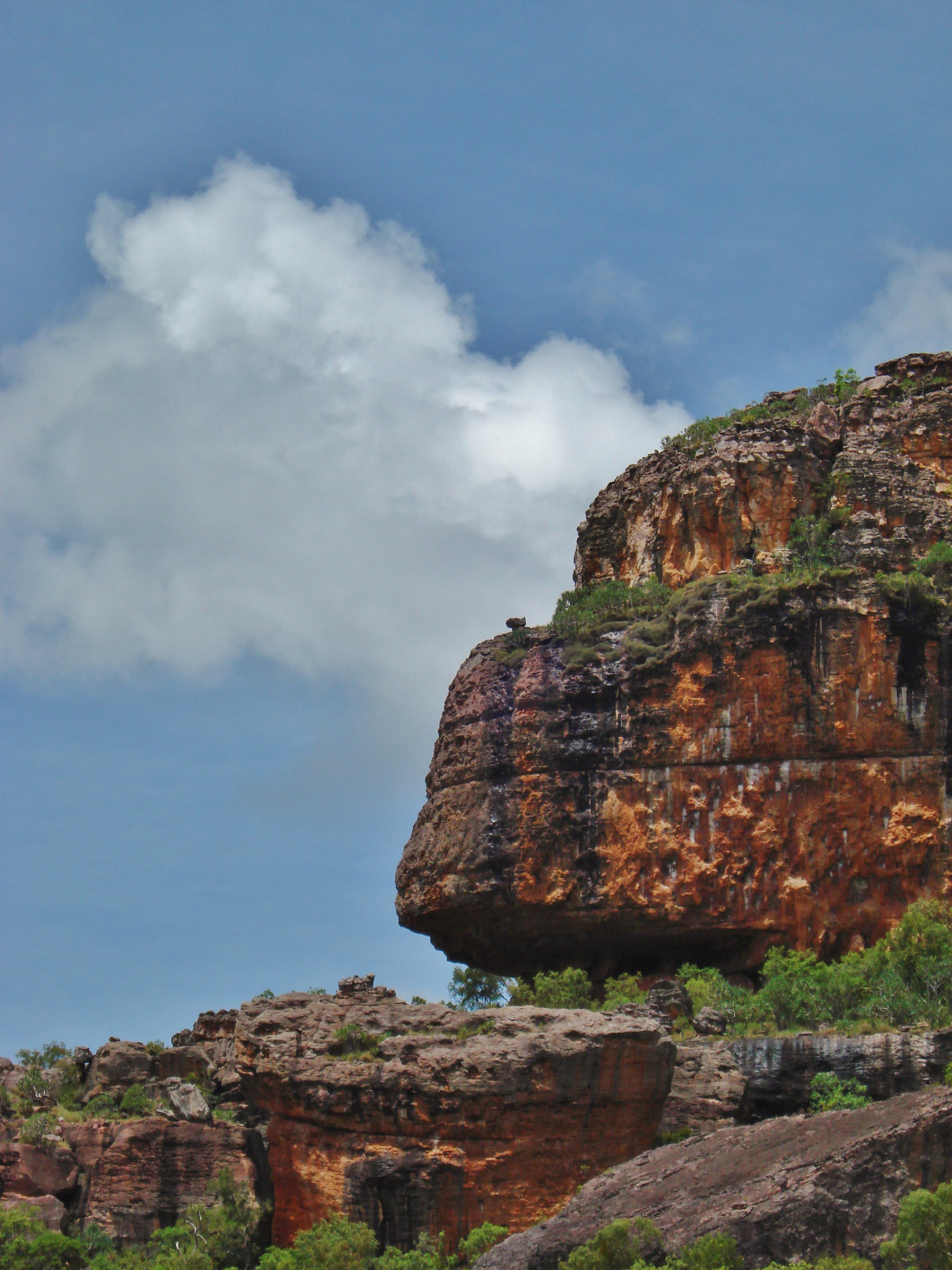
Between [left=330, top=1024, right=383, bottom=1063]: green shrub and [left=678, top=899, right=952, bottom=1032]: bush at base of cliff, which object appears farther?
[left=678, top=899, right=952, bottom=1032]: bush at base of cliff

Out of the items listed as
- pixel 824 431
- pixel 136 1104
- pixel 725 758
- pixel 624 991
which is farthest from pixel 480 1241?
pixel 824 431

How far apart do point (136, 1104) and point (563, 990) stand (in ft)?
43.8

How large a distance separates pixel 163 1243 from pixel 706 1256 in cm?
1609

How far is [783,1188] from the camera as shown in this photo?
2778cm

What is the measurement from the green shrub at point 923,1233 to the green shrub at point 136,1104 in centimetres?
2209

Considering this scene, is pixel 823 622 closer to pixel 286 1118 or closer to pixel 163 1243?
pixel 286 1118

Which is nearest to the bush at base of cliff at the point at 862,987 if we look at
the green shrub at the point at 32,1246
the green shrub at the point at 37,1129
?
the green shrub at the point at 37,1129

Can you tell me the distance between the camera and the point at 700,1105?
39.5 meters

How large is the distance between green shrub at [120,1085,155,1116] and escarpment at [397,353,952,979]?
48.0 ft

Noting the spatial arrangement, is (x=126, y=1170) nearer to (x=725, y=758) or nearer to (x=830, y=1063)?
(x=830, y=1063)

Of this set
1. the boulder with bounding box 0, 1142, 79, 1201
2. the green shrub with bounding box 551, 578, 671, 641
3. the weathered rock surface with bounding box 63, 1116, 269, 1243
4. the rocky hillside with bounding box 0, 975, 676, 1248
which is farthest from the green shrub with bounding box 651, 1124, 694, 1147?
the green shrub with bounding box 551, 578, 671, 641

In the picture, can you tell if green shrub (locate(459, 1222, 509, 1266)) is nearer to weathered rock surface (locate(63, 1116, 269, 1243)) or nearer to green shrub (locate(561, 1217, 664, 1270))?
green shrub (locate(561, 1217, 664, 1270))

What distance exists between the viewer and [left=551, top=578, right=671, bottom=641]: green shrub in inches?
2258

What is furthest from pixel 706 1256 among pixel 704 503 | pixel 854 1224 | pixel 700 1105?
pixel 704 503
